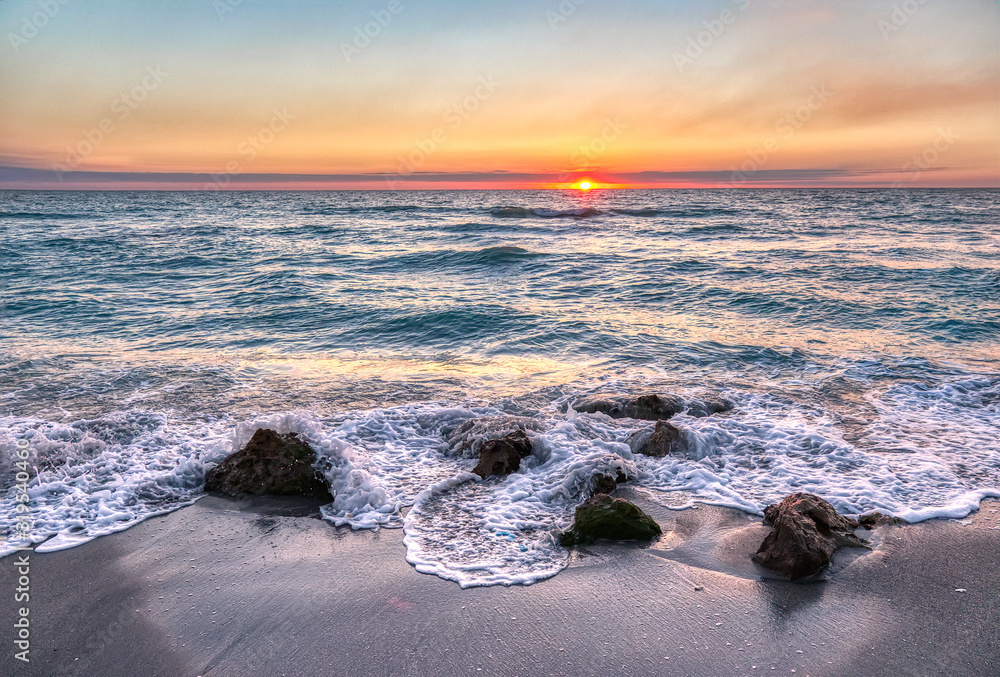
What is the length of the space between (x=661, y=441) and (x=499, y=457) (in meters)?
1.86

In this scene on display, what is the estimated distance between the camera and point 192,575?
459 centimetres

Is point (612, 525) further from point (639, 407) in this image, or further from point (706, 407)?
point (706, 407)

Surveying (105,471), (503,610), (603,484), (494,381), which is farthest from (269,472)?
(494,381)

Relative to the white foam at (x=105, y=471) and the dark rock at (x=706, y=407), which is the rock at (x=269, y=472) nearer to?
the white foam at (x=105, y=471)

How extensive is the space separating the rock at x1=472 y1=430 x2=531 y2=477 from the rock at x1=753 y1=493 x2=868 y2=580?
2472 mm

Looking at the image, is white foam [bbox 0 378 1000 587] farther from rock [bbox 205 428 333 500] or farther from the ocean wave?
the ocean wave

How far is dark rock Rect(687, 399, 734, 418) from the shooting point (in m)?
7.91

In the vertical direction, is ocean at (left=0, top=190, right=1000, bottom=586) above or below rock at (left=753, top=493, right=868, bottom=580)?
below

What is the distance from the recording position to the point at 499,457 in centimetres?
634

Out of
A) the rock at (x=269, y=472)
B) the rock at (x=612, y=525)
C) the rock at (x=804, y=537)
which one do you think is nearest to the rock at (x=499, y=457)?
the rock at (x=612, y=525)

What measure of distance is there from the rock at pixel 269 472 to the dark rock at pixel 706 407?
467cm

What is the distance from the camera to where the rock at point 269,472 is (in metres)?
5.91

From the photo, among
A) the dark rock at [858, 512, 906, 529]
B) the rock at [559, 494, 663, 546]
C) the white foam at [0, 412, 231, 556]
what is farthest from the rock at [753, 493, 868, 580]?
the white foam at [0, 412, 231, 556]

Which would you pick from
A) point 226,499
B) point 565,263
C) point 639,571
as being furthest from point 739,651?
point 565,263
